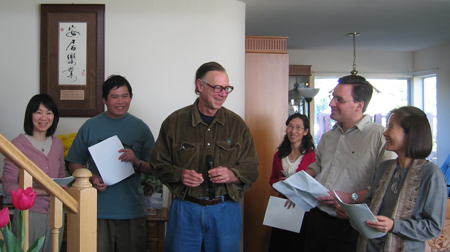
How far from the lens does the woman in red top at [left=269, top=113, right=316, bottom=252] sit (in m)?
2.81

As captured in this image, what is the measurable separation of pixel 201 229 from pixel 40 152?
3.34 feet

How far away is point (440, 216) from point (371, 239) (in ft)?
0.92

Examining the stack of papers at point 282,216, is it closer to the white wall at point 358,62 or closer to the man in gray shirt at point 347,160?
the man in gray shirt at point 347,160

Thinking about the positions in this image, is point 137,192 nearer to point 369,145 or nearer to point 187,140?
point 187,140

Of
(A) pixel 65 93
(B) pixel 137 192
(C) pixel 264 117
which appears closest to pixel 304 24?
(C) pixel 264 117

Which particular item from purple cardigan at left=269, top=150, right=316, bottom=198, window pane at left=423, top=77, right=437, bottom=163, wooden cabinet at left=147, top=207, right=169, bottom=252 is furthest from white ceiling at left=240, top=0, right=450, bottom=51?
wooden cabinet at left=147, top=207, right=169, bottom=252

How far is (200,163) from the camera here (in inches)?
73.7

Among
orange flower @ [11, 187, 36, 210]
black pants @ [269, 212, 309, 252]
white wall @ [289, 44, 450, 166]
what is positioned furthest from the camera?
white wall @ [289, 44, 450, 166]

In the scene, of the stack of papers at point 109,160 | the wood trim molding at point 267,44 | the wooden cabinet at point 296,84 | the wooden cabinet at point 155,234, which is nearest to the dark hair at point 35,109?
the stack of papers at point 109,160

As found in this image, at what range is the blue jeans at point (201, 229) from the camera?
1811 millimetres

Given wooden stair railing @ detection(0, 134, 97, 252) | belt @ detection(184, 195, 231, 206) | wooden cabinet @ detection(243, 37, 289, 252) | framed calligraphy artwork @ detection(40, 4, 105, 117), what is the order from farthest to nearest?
1. wooden cabinet @ detection(243, 37, 289, 252)
2. framed calligraphy artwork @ detection(40, 4, 105, 117)
3. belt @ detection(184, 195, 231, 206)
4. wooden stair railing @ detection(0, 134, 97, 252)

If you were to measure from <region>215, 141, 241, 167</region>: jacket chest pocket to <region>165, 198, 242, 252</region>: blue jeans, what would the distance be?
0.20m

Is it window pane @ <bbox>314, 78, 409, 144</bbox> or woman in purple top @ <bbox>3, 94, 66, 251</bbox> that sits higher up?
window pane @ <bbox>314, 78, 409, 144</bbox>

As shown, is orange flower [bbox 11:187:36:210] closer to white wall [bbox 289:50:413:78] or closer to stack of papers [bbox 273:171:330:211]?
stack of papers [bbox 273:171:330:211]
